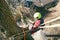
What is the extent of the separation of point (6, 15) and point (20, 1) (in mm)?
5034

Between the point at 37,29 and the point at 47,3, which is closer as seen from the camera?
the point at 37,29

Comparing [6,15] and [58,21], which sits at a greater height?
[6,15]

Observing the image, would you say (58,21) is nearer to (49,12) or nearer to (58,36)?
(58,36)

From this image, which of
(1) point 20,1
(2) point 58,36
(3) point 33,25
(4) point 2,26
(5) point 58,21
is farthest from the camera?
(1) point 20,1

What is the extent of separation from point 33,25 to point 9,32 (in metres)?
0.53

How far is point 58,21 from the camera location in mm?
7234

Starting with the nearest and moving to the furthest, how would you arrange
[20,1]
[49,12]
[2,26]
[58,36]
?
[2,26], [58,36], [20,1], [49,12]

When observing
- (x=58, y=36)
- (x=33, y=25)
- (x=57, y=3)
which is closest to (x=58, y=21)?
(x=58, y=36)

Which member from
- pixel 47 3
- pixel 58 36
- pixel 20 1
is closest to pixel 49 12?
pixel 47 3

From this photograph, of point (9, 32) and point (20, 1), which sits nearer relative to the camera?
point (9, 32)

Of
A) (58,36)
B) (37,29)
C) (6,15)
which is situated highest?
(6,15)

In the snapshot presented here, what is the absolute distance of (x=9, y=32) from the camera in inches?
156

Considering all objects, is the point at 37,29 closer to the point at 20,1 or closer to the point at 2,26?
the point at 2,26

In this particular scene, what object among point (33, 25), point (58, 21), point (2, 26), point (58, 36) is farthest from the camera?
point (58, 21)
